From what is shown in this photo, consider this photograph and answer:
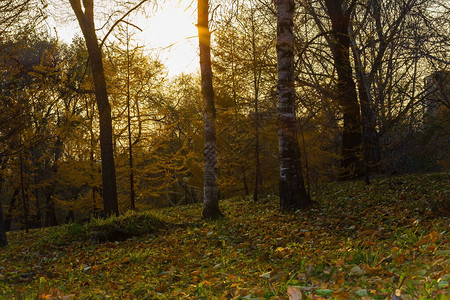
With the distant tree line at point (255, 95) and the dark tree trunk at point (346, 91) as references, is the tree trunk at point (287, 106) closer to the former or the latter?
the distant tree line at point (255, 95)

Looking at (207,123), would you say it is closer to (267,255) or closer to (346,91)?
(346,91)

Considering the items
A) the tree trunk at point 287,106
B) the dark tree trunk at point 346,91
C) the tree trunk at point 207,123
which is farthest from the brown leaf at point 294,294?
the dark tree trunk at point 346,91

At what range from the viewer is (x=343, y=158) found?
1320cm

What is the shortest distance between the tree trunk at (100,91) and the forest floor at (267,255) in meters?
2.10

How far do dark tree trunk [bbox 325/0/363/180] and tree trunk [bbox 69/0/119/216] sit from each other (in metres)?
6.72

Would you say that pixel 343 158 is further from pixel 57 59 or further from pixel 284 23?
pixel 57 59

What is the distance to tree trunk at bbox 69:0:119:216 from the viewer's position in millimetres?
A: 9953

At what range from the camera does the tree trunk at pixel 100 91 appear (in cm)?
995

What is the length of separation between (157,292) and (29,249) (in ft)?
19.6

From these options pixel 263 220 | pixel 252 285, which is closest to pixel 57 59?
pixel 263 220

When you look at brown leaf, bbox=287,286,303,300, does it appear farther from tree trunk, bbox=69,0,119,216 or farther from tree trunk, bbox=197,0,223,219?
tree trunk, bbox=69,0,119,216

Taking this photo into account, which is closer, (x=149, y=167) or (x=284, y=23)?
(x=284, y=23)

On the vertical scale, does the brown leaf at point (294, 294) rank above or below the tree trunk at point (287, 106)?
below

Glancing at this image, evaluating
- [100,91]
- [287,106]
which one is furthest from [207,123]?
[100,91]
